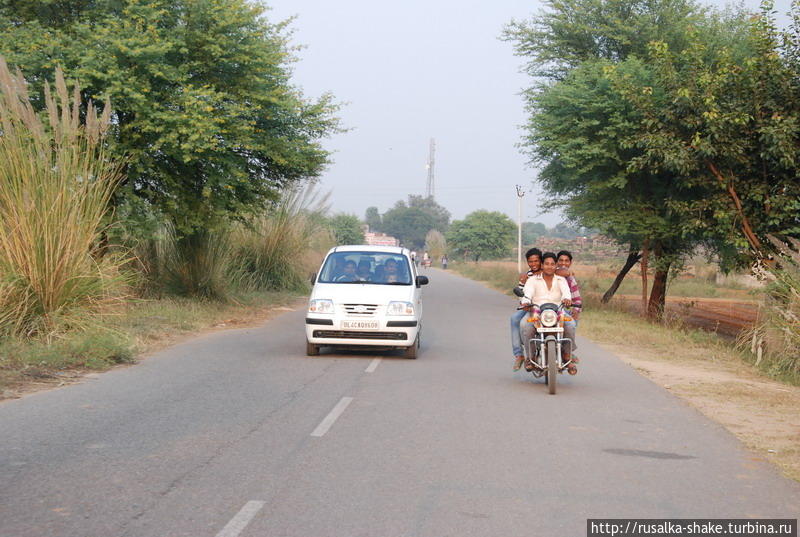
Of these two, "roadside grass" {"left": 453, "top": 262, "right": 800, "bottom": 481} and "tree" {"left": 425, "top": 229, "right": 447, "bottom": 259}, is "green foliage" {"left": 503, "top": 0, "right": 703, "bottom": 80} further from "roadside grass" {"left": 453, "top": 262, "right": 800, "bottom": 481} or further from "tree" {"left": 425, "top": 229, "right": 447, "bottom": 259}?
"tree" {"left": 425, "top": 229, "right": 447, "bottom": 259}

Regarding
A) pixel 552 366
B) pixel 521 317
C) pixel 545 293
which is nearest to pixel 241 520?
pixel 552 366

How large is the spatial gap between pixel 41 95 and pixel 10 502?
13.5 metres

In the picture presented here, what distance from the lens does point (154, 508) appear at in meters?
5.14

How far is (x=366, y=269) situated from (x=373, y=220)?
551ft

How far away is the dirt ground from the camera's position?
754cm

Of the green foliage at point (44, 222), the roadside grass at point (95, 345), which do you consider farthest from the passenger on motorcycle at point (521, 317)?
the green foliage at point (44, 222)

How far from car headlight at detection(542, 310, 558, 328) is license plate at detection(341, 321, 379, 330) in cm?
319

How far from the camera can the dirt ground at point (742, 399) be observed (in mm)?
7539

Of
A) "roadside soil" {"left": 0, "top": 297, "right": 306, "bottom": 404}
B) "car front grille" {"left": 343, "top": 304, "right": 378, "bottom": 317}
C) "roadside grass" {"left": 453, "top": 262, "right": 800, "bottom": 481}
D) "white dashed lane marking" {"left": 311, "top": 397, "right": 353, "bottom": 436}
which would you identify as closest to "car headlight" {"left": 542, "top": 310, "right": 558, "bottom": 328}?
"roadside grass" {"left": 453, "top": 262, "right": 800, "bottom": 481}

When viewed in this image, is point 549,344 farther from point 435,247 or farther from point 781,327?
point 435,247

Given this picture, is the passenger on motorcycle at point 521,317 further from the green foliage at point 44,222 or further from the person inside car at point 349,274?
the green foliage at point 44,222

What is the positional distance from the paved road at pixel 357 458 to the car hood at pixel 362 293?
1.85m

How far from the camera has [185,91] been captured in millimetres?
16469

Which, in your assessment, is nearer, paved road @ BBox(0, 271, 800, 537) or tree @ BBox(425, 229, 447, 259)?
paved road @ BBox(0, 271, 800, 537)
